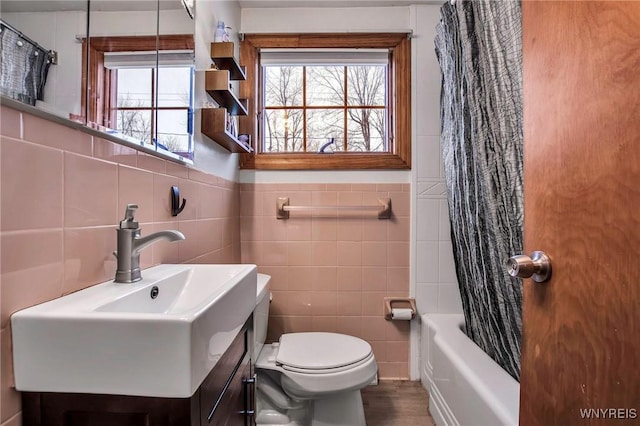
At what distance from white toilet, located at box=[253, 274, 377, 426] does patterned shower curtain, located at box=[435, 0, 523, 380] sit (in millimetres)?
576

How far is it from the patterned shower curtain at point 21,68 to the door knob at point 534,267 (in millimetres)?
959

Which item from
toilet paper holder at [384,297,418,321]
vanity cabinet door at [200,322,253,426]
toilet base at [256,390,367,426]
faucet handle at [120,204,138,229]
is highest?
faucet handle at [120,204,138,229]

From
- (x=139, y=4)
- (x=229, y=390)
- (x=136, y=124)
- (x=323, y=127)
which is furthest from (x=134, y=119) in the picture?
(x=323, y=127)

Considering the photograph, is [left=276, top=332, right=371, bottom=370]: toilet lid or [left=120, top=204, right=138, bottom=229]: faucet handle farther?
[left=276, top=332, right=371, bottom=370]: toilet lid

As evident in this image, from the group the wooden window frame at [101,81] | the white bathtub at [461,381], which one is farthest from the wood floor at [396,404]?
the wooden window frame at [101,81]

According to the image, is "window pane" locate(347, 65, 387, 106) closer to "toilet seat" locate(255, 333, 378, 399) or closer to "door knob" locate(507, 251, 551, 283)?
"toilet seat" locate(255, 333, 378, 399)

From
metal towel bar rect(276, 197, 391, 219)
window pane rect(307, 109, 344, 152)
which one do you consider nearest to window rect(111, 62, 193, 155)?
metal towel bar rect(276, 197, 391, 219)

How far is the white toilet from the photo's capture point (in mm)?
1327

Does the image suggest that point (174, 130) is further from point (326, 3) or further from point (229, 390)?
point (326, 3)

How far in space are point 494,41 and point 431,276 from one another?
4.22ft

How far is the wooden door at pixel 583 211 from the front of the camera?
44cm

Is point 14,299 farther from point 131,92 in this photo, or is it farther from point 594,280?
point 594,280

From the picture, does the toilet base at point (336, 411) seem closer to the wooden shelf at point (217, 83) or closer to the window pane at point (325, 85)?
the wooden shelf at point (217, 83)

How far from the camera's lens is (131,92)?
0.88 m
